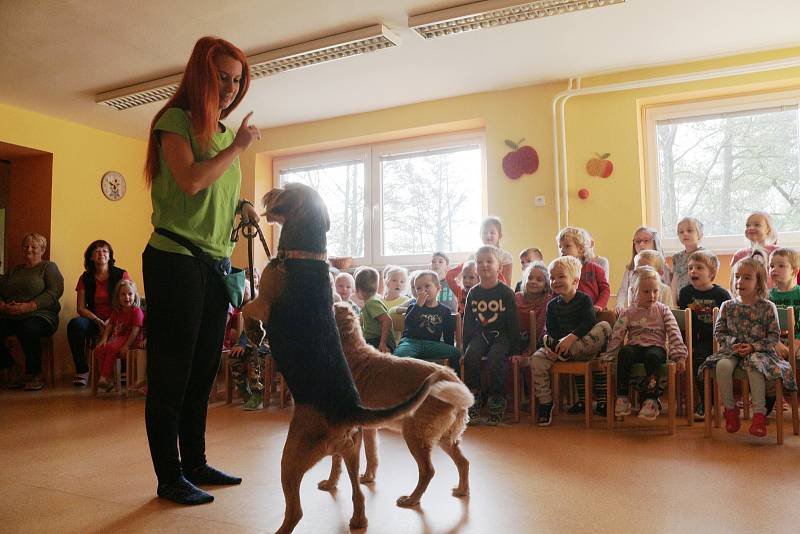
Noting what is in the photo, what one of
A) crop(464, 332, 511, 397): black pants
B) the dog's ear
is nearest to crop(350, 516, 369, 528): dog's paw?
the dog's ear

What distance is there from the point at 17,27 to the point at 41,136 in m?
2.60

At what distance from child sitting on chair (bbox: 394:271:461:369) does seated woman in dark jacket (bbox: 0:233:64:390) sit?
4.29m

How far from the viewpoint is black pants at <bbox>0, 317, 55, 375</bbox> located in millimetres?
6586

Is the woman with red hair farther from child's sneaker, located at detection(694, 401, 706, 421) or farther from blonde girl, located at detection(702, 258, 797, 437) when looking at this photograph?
child's sneaker, located at detection(694, 401, 706, 421)

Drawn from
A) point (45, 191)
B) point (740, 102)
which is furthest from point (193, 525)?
point (45, 191)

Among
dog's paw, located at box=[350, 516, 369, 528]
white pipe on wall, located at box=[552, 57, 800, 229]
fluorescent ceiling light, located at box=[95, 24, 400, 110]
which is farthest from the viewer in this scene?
white pipe on wall, located at box=[552, 57, 800, 229]

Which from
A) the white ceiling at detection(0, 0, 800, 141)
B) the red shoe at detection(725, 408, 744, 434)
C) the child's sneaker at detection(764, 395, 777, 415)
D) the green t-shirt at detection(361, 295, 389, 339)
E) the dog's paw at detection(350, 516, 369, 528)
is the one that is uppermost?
the white ceiling at detection(0, 0, 800, 141)

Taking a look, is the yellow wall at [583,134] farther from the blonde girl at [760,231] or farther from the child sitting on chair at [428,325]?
the child sitting on chair at [428,325]

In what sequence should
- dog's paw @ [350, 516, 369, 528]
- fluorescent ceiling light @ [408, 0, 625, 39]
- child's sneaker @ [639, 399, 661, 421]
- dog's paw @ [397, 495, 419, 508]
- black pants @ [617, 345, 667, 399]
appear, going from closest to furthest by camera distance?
dog's paw @ [350, 516, 369, 528] → dog's paw @ [397, 495, 419, 508] → child's sneaker @ [639, 399, 661, 421] → black pants @ [617, 345, 667, 399] → fluorescent ceiling light @ [408, 0, 625, 39]

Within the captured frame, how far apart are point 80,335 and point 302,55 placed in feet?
12.8

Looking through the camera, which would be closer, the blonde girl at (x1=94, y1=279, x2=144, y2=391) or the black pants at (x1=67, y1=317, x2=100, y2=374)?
the blonde girl at (x1=94, y1=279, x2=144, y2=391)

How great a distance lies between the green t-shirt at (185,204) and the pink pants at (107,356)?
4142 mm

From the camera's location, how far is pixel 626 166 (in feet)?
20.8

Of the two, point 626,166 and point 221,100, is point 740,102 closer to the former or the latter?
point 626,166
